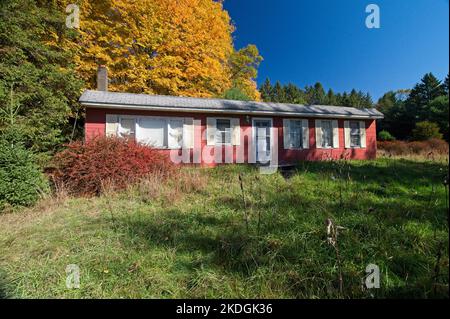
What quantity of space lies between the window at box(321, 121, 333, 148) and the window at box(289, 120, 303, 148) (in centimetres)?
161

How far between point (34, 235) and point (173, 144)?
24.5 feet

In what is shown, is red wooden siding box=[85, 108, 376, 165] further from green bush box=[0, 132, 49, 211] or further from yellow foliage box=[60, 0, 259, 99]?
yellow foliage box=[60, 0, 259, 99]

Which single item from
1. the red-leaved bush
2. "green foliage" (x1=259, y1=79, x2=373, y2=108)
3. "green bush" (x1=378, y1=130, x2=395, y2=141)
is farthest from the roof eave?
"green foliage" (x1=259, y1=79, x2=373, y2=108)

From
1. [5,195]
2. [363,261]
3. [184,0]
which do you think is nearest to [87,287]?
[363,261]

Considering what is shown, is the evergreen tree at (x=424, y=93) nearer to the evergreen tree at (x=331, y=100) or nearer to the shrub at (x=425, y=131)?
the shrub at (x=425, y=131)

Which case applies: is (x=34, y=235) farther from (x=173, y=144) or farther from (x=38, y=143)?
(x=173, y=144)

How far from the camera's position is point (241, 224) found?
13.0 feet

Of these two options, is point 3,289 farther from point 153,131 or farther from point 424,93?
point 424,93

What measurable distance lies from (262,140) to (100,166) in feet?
26.7

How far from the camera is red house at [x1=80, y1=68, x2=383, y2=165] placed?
33.2 ft

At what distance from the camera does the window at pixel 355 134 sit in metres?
14.4

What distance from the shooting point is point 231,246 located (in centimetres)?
315

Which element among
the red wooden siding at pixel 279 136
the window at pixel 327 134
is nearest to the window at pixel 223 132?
the red wooden siding at pixel 279 136

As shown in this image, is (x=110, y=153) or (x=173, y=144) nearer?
(x=110, y=153)
